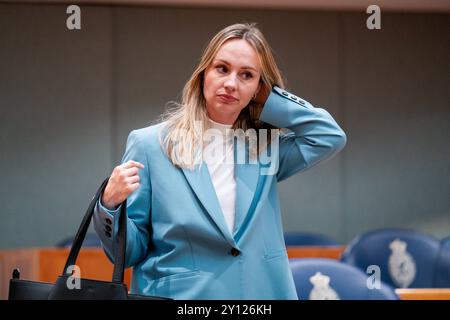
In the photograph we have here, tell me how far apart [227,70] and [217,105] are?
5cm

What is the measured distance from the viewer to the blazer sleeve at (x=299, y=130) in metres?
1.04

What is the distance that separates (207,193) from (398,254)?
2338mm

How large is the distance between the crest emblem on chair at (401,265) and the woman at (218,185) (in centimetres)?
214

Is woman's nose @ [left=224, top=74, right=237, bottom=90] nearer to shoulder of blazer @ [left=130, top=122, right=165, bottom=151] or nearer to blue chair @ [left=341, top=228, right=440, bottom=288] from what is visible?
shoulder of blazer @ [left=130, top=122, right=165, bottom=151]

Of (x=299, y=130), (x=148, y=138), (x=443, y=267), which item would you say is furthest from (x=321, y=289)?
(x=443, y=267)

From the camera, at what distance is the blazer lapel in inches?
36.8

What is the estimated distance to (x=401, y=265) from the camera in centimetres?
305

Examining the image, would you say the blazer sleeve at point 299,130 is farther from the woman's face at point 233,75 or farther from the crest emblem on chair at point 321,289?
the crest emblem on chair at point 321,289

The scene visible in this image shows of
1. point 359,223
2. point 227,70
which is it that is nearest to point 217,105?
point 227,70

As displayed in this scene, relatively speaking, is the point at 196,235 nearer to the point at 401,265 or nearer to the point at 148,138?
the point at 148,138

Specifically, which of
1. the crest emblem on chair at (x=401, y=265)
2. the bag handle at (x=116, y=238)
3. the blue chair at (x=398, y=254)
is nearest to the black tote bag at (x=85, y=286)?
the bag handle at (x=116, y=238)

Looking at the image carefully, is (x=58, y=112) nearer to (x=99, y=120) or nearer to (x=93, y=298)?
(x=99, y=120)

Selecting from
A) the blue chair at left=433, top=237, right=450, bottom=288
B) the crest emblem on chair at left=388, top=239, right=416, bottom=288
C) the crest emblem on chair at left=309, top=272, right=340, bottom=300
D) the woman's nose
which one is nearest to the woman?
the woman's nose
